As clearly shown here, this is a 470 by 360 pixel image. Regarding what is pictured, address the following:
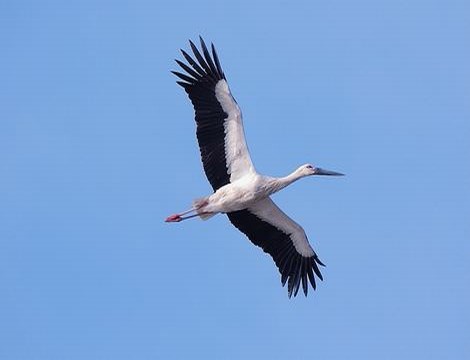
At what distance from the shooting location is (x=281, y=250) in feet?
96.0

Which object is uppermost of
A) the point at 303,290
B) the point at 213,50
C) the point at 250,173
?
the point at 213,50

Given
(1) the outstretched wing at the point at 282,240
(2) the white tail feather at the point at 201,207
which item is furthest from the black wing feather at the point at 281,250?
(2) the white tail feather at the point at 201,207

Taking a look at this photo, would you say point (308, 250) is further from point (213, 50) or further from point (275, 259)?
point (213, 50)

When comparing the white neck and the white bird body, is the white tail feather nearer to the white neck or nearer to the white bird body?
the white bird body

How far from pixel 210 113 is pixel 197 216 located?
6.10 feet

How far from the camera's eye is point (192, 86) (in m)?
28.1

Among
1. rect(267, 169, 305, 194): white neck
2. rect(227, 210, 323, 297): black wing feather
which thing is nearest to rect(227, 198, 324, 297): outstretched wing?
rect(227, 210, 323, 297): black wing feather

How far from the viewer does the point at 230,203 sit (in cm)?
2797

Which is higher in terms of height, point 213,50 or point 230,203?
point 213,50

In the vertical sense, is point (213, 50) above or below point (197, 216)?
above

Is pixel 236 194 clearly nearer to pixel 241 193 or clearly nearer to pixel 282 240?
pixel 241 193

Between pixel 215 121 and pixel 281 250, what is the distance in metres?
2.87

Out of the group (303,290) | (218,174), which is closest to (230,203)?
(218,174)

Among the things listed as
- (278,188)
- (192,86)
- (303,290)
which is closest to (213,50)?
(192,86)
